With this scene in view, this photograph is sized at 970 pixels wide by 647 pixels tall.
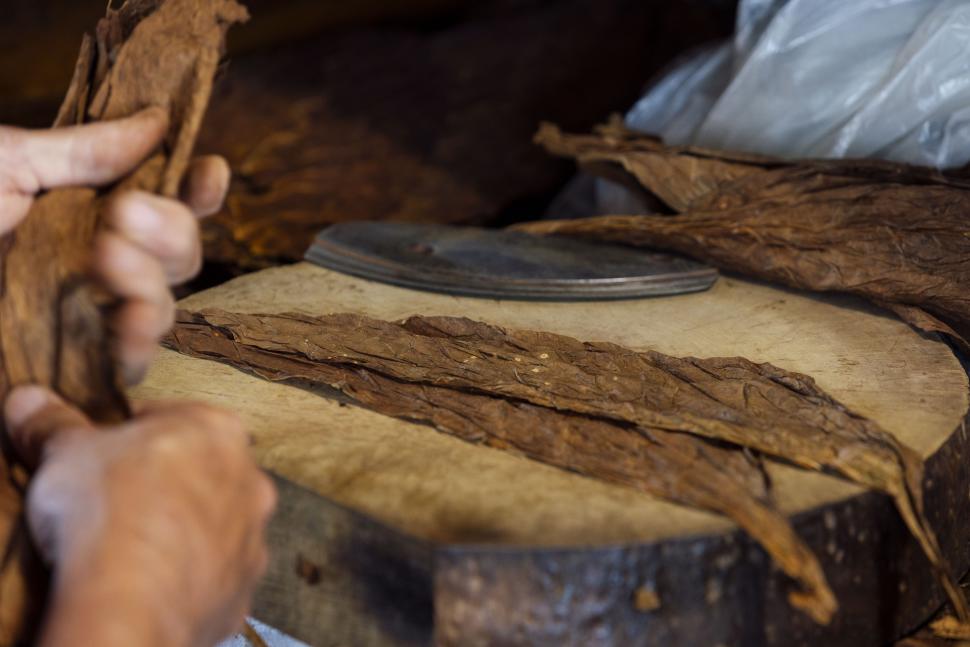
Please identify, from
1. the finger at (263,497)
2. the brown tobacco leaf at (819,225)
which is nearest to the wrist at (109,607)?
the finger at (263,497)

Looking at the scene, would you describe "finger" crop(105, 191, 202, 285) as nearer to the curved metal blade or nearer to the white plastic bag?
the curved metal blade

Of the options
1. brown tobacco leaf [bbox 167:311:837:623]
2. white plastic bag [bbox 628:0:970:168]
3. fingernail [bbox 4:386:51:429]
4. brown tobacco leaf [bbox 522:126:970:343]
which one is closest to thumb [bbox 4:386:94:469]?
fingernail [bbox 4:386:51:429]

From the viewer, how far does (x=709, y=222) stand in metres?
1.76

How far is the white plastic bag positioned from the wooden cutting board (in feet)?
1.90

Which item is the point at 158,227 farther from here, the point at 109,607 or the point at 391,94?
the point at 391,94

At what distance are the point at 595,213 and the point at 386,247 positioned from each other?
0.90m

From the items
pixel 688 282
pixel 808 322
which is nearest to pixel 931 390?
pixel 808 322

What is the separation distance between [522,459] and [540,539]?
0.59 feet

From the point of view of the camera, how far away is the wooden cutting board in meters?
0.98

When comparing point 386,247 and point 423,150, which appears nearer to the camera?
point 386,247

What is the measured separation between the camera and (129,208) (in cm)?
91

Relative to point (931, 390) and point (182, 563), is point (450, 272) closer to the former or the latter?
point (931, 390)

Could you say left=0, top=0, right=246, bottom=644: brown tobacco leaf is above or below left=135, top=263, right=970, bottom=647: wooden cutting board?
above

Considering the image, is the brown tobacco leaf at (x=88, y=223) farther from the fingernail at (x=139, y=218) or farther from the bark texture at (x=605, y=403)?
the bark texture at (x=605, y=403)
